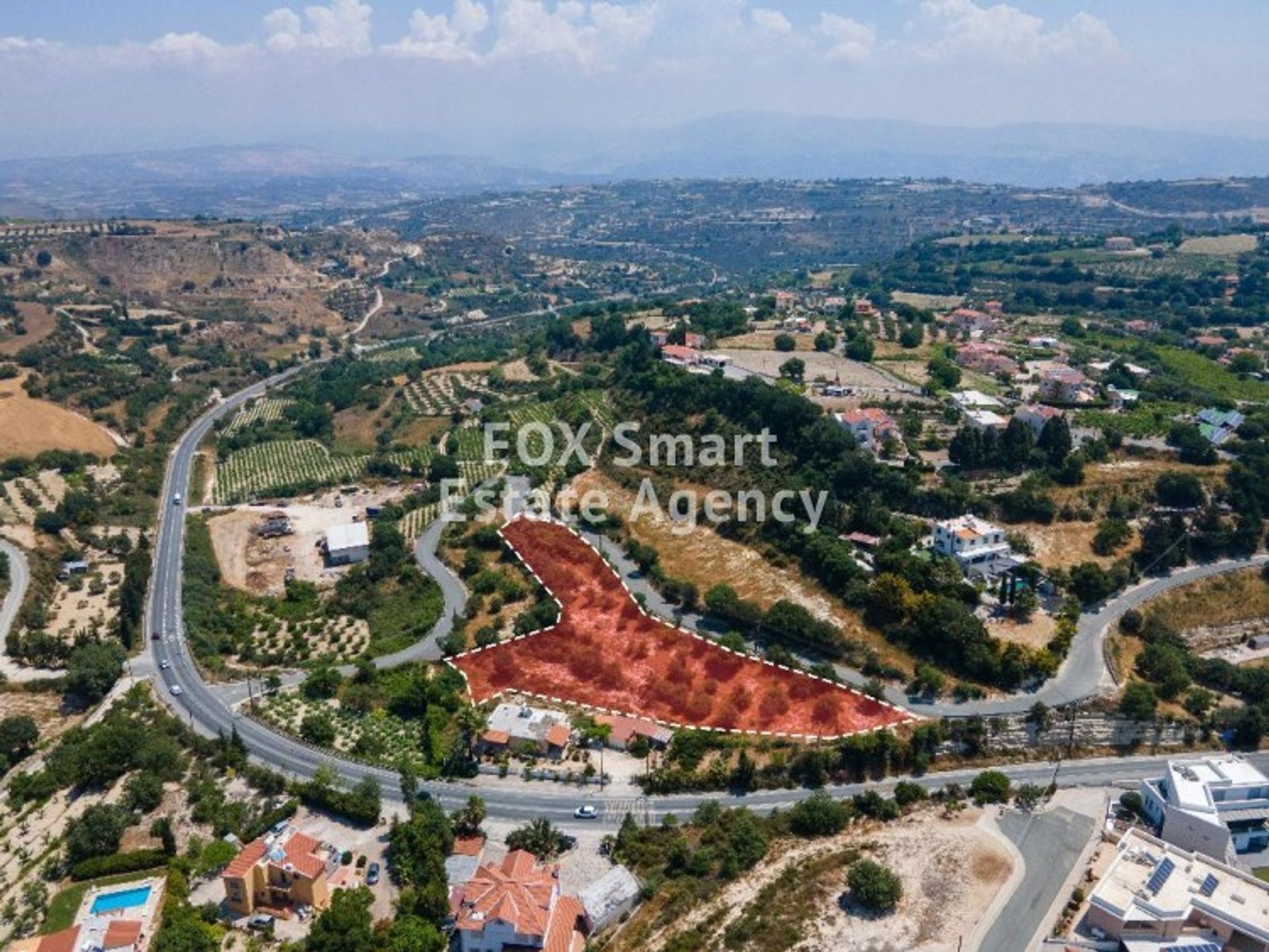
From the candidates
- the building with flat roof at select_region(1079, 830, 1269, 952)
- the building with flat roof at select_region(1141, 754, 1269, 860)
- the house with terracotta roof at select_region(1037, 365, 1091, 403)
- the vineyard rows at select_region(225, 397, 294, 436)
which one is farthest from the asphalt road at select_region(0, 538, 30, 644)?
the house with terracotta roof at select_region(1037, 365, 1091, 403)

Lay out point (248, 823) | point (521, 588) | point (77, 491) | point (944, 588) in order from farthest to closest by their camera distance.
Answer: point (77, 491)
point (521, 588)
point (944, 588)
point (248, 823)

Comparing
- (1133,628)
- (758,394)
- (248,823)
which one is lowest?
(248,823)

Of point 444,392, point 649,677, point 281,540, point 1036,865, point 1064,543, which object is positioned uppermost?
point 1064,543

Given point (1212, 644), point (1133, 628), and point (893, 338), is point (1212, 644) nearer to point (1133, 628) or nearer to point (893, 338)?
→ point (1133, 628)

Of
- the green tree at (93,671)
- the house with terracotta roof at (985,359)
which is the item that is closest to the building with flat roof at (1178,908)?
the green tree at (93,671)

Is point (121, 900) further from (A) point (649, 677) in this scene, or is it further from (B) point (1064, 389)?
(B) point (1064, 389)

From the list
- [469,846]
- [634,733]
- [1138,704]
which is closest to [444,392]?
[634,733]

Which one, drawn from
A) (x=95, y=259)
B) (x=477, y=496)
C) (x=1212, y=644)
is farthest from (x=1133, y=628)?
(x=95, y=259)
